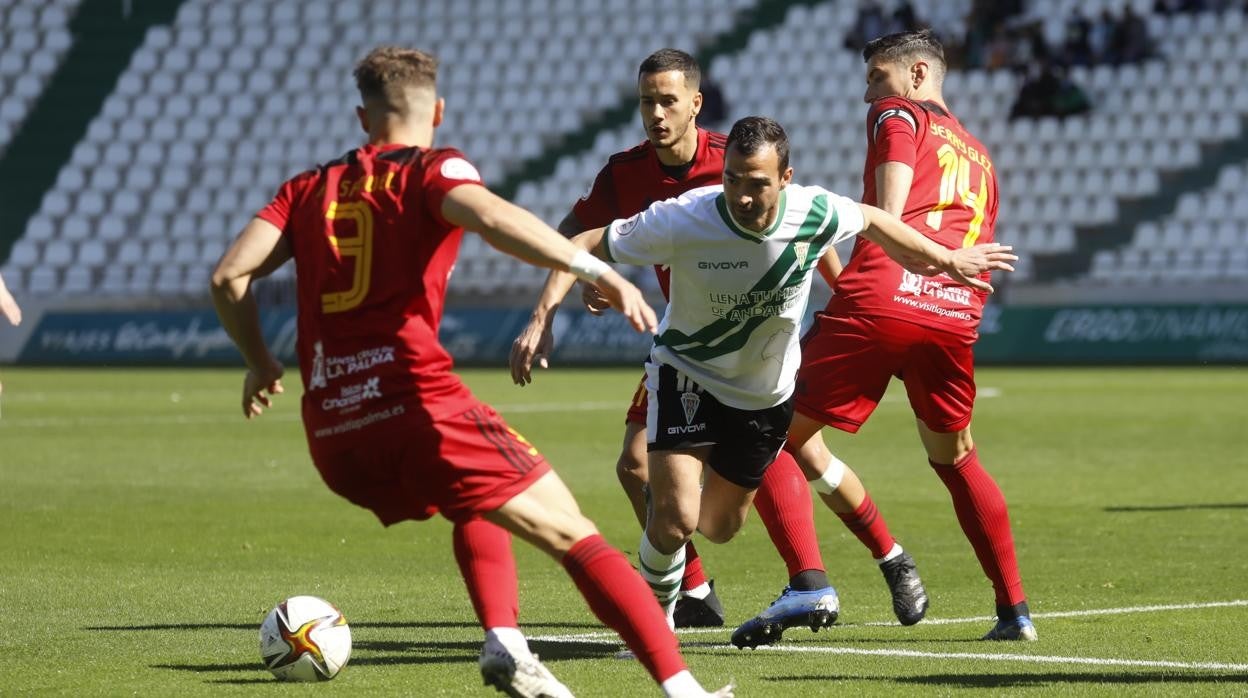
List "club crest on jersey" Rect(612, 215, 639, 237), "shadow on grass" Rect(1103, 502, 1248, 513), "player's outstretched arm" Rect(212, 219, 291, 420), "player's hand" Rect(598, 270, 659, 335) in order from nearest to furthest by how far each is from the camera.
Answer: "player's hand" Rect(598, 270, 659, 335), "player's outstretched arm" Rect(212, 219, 291, 420), "club crest on jersey" Rect(612, 215, 639, 237), "shadow on grass" Rect(1103, 502, 1248, 513)

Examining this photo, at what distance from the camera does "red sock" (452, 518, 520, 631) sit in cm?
530

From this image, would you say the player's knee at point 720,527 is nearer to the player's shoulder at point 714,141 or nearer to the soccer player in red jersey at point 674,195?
the soccer player in red jersey at point 674,195

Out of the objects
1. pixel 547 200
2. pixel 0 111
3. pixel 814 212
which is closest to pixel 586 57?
pixel 547 200

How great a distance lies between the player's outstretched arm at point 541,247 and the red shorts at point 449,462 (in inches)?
18.8

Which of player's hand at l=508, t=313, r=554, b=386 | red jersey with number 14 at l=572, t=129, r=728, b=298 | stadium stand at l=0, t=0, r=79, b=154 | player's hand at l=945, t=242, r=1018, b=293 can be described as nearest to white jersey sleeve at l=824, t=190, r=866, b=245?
player's hand at l=945, t=242, r=1018, b=293

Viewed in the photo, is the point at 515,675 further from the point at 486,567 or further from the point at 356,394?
the point at 356,394

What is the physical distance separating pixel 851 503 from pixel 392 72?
295 centimetres

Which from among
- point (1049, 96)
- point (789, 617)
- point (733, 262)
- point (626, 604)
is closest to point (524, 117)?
point (1049, 96)

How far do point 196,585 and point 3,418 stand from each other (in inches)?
452

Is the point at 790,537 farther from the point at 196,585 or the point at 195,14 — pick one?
the point at 195,14

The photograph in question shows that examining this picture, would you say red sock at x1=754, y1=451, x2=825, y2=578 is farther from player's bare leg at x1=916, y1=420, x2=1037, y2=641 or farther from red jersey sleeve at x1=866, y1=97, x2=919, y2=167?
red jersey sleeve at x1=866, y1=97, x2=919, y2=167

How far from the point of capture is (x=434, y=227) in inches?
200

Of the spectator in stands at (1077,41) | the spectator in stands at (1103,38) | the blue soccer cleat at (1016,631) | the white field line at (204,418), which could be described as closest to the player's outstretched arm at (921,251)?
the blue soccer cleat at (1016,631)

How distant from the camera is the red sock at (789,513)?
6961 millimetres
